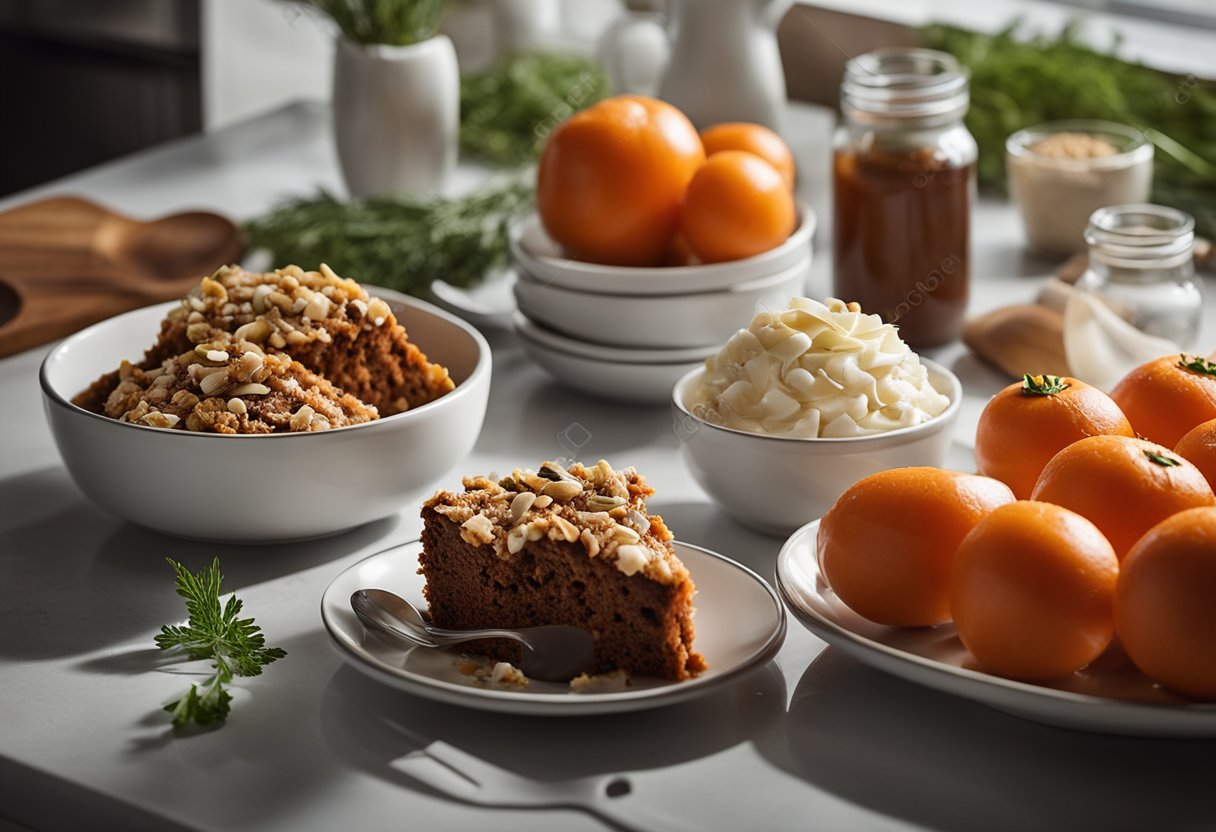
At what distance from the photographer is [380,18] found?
5.73ft

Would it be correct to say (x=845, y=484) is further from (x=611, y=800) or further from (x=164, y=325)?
(x=164, y=325)

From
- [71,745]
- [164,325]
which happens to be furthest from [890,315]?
[71,745]

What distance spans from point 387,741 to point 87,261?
96 centimetres

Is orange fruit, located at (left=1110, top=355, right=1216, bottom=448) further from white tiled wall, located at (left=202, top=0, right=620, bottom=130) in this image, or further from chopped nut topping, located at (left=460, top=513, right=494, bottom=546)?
white tiled wall, located at (left=202, top=0, right=620, bottom=130)

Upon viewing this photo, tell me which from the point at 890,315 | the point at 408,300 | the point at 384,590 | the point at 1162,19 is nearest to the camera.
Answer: the point at 384,590

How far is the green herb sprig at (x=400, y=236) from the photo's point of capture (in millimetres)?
1566

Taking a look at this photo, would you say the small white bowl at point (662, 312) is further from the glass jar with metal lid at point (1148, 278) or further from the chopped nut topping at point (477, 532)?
the chopped nut topping at point (477, 532)

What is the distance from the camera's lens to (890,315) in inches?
56.6

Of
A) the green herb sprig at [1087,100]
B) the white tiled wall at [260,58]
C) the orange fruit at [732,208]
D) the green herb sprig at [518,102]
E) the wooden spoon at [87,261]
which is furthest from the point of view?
the white tiled wall at [260,58]

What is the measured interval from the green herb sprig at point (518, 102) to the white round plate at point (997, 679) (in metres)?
1.15

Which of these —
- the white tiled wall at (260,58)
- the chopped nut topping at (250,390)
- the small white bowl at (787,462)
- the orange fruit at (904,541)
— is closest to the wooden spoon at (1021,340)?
the small white bowl at (787,462)

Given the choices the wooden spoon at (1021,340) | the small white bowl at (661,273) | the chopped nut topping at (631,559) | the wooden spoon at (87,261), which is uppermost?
the chopped nut topping at (631,559)

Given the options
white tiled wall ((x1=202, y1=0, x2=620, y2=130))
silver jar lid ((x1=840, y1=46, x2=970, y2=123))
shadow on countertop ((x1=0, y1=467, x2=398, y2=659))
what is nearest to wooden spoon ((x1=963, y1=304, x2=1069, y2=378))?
silver jar lid ((x1=840, y1=46, x2=970, y2=123))

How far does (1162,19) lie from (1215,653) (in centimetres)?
190
